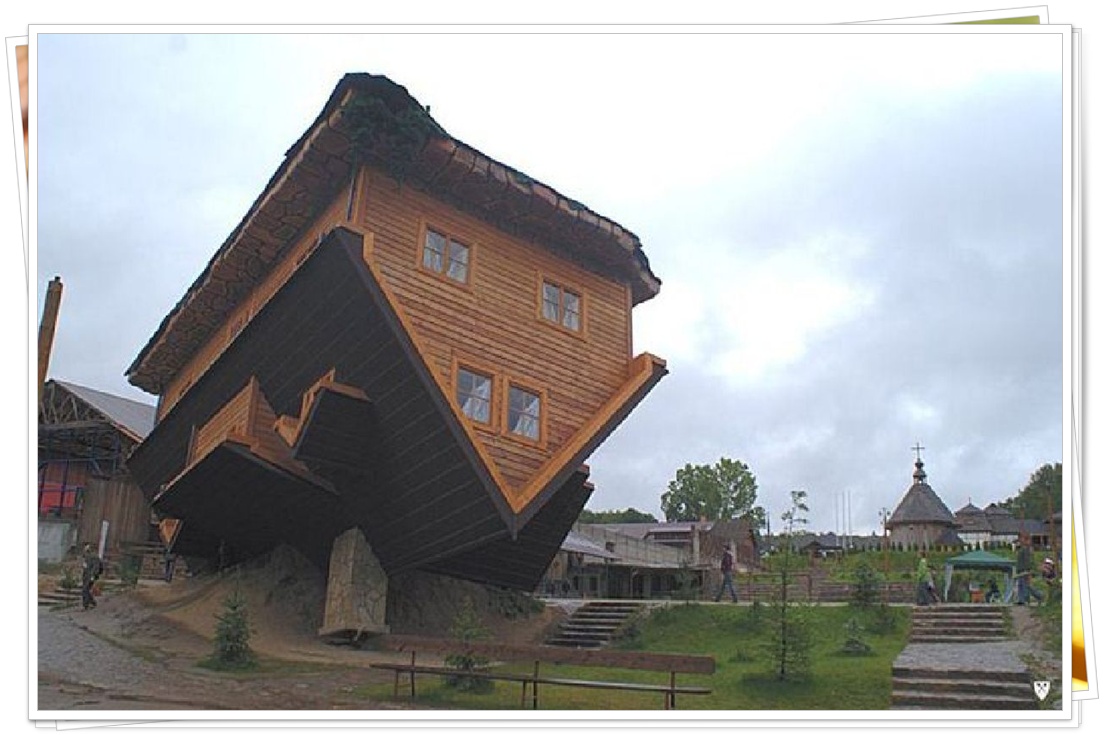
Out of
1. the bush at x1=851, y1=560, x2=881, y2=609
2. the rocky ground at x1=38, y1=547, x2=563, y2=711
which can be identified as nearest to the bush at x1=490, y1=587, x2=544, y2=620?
the rocky ground at x1=38, y1=547, x2=563, y2=711

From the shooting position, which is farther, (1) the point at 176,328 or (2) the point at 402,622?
(1) the point at 176,328

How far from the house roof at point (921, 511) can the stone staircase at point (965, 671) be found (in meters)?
13.3

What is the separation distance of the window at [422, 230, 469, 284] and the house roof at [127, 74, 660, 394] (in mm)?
582

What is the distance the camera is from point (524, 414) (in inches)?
480

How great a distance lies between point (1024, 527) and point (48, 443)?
1729 cm

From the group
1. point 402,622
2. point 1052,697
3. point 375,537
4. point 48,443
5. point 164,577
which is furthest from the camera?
point 164,577

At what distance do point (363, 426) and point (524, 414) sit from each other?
86.0 inches

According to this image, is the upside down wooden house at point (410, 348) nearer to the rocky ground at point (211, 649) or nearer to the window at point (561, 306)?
the window at point (561, 306)

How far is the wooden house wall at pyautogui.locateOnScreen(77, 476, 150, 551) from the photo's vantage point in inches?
868

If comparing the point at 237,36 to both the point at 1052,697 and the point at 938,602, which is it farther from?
the point at 938,602

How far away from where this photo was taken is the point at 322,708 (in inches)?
339

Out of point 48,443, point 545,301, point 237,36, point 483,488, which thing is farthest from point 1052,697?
point 48,443

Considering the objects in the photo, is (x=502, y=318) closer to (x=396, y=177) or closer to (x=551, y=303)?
(x=551, y=303)

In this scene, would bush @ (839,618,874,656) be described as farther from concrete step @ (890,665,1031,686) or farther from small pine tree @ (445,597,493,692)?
small pine tree @ (445,597,493,692)
